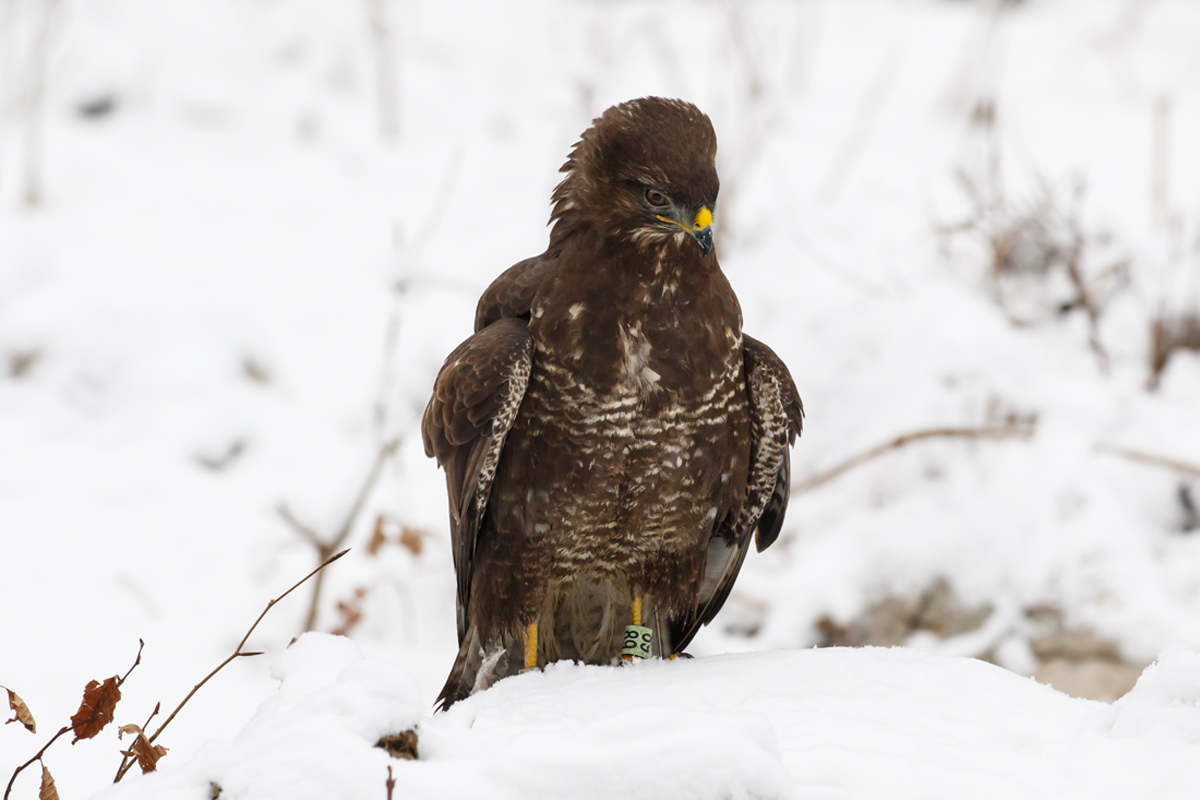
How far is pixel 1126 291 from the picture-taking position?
603cm

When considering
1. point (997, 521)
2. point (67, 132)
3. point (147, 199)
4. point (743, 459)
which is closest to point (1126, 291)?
point (997, 521)

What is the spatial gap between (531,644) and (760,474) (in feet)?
2.64

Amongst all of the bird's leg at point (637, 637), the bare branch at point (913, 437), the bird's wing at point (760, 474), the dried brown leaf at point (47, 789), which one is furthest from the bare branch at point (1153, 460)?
the dried brown leaf at point (47, 789)

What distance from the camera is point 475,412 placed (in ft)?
9.48

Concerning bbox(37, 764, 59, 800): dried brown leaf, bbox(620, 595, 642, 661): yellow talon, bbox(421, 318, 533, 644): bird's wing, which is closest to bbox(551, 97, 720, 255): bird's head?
bbox(421, 318, 533, 644): bird's wing

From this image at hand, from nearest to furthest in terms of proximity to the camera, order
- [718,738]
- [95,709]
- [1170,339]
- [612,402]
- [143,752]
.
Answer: [718,738] < [143,752] < [95,709] < [612,402] < [1170,339]

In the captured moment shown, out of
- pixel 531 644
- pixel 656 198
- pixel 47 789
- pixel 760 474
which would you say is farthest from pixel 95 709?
pixel 760 474

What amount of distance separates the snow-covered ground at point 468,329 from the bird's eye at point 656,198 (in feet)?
3.68

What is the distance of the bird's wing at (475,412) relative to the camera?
286 centimetres

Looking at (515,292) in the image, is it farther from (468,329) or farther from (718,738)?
(468,329)

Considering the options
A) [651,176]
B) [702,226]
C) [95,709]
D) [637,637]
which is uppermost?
[651,176]

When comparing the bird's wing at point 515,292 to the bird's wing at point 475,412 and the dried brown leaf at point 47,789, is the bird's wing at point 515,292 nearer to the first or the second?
the bird's wing at point 475,412

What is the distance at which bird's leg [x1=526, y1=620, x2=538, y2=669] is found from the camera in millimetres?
3121

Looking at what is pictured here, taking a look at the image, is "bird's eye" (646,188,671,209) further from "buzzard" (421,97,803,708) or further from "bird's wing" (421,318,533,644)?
"bird's wing" (421,318,533,644)
